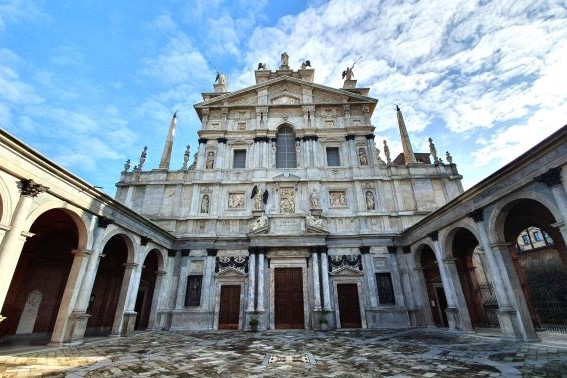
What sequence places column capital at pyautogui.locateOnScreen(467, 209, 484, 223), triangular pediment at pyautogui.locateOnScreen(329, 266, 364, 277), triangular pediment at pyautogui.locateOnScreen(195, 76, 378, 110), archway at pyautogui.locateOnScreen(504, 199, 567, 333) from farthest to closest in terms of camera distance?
triangular pediment at pyautogui.locateOnScreen(195, 76, 378, 110)
triangular pediment at pyautogui.locateOnScreen(329, 266, 364, 277)
archway at pyautogui.locateOnScreen(504, 199, 567, 333)
column capital at pyautogui.locateOnScreen(467, 209, 484, 223)

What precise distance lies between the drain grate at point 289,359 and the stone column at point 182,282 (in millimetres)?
8952

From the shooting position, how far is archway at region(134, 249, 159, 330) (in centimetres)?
1516

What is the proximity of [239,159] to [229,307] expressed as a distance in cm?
974

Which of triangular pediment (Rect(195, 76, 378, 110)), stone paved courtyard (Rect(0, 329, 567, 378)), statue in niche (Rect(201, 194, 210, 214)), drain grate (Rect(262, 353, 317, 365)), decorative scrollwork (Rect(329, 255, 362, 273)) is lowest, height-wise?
drain grate (Rect(262, 353, 317, 365))

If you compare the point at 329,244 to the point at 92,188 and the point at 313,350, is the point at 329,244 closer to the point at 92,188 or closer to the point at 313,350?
the point at 313,350

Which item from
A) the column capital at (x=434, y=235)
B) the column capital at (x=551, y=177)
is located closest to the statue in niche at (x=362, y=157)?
the column capital at (x=434, y=235)

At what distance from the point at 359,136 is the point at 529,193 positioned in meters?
12.1

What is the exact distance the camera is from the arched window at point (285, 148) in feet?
63.6

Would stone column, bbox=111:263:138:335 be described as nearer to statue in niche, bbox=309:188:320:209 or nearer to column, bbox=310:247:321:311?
column, bbox=310:247:321:311

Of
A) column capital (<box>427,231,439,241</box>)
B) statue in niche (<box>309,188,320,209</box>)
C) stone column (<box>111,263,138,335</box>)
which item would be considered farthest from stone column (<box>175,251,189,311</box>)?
column capital (<box>427,231,439,241</box>)

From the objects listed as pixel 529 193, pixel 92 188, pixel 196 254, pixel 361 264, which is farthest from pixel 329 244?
pixel 92 188

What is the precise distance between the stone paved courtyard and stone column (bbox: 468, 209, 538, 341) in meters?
0.59

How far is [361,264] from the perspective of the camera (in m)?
15.8

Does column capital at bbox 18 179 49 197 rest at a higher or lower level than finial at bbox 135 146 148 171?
lower
